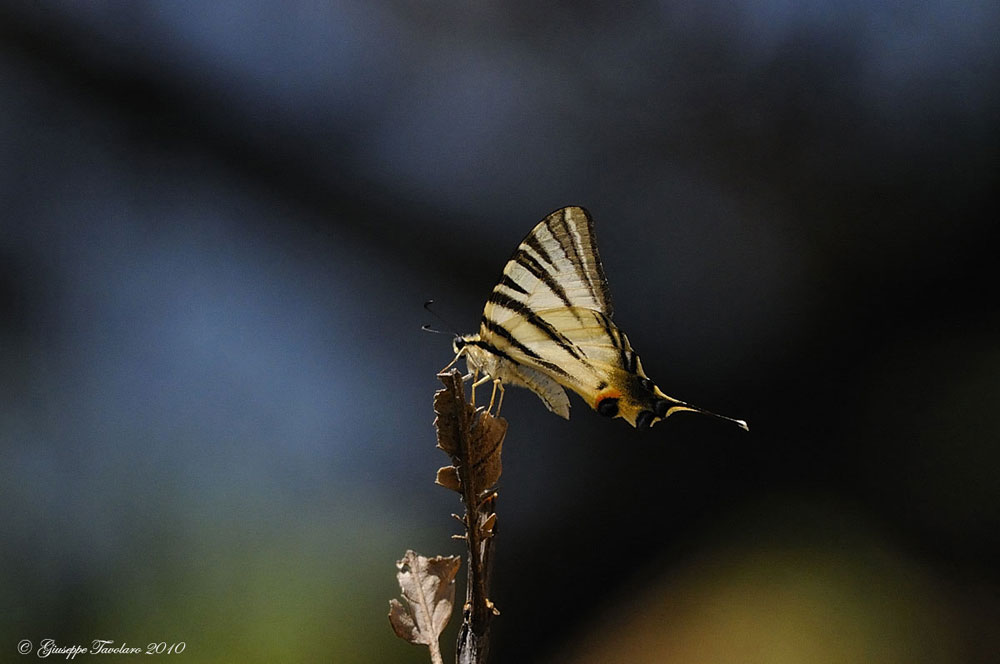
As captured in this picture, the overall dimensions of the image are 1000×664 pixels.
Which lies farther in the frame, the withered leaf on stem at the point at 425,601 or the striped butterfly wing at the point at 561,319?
the striped butterfly wing at the point at 561,319

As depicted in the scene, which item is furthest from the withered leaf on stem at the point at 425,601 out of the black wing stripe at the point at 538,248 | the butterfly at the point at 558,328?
the black wing stripe at the point at 538,248

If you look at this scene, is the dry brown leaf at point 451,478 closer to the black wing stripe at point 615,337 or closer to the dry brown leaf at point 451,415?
the dry brown leaf at point 451,415

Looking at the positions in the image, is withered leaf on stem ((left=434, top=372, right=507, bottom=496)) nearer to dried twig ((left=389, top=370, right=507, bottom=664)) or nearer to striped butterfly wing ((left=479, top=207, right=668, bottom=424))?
dried twig ((left=389, top=370, right=507, bottom=664))

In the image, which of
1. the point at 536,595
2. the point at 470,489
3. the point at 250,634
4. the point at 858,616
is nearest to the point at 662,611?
the point at 536,595

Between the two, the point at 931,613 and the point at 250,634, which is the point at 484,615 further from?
the point at 931,613

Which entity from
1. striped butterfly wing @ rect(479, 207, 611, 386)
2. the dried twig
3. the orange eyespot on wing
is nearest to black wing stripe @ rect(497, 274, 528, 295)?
striped butterfly wing @ rect(479, 207, 611, 386)
